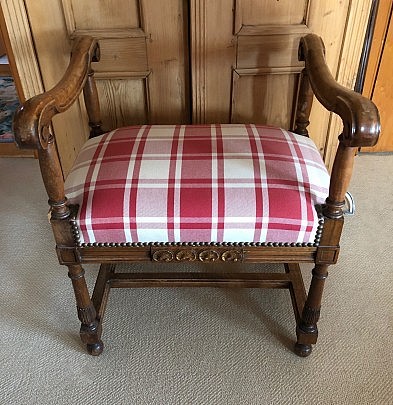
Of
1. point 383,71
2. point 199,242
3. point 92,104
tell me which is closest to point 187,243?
point 199,242

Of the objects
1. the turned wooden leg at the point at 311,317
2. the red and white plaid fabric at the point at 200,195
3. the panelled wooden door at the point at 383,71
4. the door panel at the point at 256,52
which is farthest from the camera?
the panelled wooden door at the point at 383,71

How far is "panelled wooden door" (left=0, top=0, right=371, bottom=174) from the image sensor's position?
1.26 meters

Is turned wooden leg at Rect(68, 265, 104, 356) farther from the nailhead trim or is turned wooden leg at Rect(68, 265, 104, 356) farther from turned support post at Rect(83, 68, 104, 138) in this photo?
turned support post at Rect(83, 68, 104, 138)

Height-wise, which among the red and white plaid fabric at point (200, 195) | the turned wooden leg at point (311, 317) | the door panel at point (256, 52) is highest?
the door panel at point (256, 52)

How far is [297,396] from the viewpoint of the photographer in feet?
3.67

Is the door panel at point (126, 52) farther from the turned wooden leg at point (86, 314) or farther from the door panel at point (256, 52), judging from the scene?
the turned wooden leg at point (86, 314)

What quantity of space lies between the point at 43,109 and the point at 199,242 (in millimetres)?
420

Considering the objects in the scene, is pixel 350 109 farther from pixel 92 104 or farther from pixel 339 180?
pixel 92 104

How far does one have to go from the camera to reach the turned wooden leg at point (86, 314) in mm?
1099

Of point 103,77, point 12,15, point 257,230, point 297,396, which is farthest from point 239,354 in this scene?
point 12,15

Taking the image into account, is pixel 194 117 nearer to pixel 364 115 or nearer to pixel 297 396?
pixel 364 115

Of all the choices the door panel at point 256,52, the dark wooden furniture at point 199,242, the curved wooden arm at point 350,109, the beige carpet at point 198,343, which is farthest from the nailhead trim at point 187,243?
the door panel at point 256,52

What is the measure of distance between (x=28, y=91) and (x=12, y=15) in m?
0.21

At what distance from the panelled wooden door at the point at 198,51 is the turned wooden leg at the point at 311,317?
1.82ft
